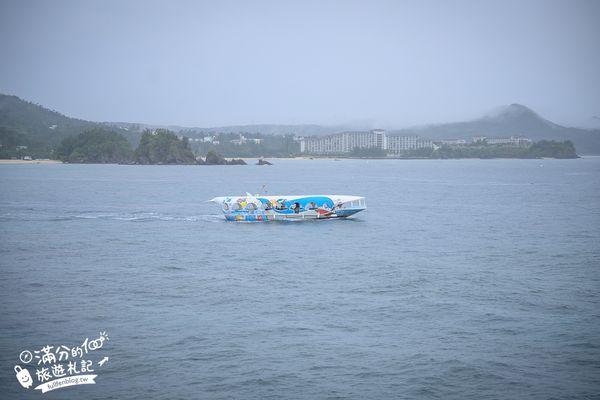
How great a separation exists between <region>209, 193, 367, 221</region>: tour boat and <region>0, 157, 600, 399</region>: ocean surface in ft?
15.2

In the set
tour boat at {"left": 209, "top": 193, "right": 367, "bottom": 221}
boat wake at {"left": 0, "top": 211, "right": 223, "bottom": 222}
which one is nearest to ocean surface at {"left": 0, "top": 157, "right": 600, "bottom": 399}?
tour boat at {"left": 209, "top": 193, "right": 367, "bottom": 221}

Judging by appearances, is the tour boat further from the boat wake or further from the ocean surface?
the ocean surface

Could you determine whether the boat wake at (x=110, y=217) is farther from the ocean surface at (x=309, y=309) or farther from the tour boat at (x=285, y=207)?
the ocean surface at (x=309, y=309)

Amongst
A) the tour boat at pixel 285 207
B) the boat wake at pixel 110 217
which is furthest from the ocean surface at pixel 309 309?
the boat wake at pixel 110 217

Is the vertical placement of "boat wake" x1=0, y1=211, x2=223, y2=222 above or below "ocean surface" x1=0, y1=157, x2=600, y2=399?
above

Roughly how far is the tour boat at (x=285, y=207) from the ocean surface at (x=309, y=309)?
4.65 metres

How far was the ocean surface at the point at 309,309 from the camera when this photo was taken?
2339 centimetres

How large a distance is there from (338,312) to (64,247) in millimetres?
27065

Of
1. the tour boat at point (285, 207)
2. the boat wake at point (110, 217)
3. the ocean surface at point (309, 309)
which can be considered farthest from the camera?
the boat wake at point (110, 217)

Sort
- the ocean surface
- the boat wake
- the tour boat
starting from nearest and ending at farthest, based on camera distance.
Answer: the ocean surface < the tour boat < the boat wake

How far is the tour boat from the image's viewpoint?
66688 millimetres

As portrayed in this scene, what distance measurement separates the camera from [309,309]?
32.0 meters

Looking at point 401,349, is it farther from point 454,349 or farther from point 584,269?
point 584,269

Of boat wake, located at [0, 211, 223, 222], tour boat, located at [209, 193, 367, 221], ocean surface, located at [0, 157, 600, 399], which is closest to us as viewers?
ocean surface, located at [0, 157, 600, 399]
